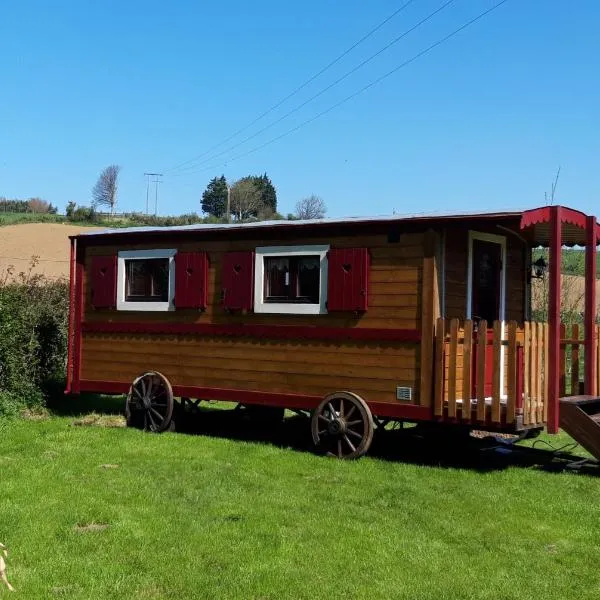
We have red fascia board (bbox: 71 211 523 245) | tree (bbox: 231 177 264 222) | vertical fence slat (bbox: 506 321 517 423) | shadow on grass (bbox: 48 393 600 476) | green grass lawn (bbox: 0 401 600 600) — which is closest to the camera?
green grass lawn (bbox: 0 401 600 600)

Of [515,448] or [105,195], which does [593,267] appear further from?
[105,195]

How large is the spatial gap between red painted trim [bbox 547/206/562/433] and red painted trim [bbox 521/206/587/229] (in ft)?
0.12

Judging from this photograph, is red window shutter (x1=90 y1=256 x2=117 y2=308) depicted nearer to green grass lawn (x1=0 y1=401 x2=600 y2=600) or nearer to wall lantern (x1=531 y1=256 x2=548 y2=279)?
green grass lawn (x1=0 y1=401 x2=600 y2=600)

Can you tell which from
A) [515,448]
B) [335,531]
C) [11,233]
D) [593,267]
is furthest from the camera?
[11,233]

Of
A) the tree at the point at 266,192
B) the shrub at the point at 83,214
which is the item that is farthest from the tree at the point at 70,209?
the tree at the point at 266,192

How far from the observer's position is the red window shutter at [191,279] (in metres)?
9.79

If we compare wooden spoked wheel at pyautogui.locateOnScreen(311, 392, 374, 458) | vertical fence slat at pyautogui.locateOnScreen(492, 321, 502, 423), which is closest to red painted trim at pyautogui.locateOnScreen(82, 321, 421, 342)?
wooden spoked wheel at pyautogui.locateOnScreen(311, 392, 374, 458)

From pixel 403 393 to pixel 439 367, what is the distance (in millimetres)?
524

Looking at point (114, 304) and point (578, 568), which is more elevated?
point (114, 304)

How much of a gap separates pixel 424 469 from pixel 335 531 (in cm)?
253

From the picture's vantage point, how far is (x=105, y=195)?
92.9 m

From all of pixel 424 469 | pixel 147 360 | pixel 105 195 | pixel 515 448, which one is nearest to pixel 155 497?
pixel 424 469

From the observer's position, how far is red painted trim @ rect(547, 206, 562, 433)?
24.8ft

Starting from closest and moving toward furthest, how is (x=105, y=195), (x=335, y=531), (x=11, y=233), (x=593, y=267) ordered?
(x=335, y=531)
(x=593, y=267)
(x=11, y=233)
(x=105, y=195)
